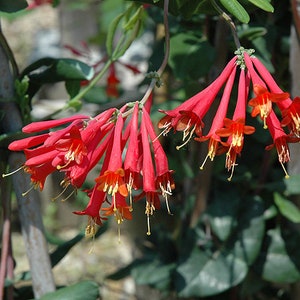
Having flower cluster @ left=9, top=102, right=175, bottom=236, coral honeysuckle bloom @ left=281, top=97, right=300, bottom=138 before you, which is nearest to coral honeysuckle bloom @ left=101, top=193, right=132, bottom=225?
flower cluster @ left=9, top=102, right=175, bottom=236

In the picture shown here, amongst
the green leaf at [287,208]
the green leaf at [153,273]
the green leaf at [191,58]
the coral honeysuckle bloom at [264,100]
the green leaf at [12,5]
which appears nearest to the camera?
the coral honeysuckle bloom at [264,100]

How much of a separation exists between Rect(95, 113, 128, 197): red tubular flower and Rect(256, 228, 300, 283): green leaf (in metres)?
0.67

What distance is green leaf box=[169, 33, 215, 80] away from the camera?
3.88 feet

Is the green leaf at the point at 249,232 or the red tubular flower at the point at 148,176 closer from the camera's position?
the red tubular flower at the point at 148,176

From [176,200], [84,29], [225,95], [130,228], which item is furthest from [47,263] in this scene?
[84,29]

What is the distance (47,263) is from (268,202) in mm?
532

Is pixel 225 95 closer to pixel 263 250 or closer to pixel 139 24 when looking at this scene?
pixel 139 24

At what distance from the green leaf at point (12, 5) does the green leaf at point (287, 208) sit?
643 mm

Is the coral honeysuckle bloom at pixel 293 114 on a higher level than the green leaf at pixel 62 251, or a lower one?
higher

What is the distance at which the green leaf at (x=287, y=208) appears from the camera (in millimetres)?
1292

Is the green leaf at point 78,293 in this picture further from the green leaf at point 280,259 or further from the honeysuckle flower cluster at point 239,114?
the green leaf at point 280,259

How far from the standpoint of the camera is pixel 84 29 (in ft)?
9.72

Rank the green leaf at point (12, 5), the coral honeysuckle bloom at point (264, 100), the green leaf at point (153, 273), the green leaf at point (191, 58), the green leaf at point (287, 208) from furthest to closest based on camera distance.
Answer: the green leaf at point (153, 273)
the green leaf at point (287, 208)
the green leaf at point (191, 58)
the green leaf at point (12, 5)
the coral honeysuckle bloom at point (264, 100)

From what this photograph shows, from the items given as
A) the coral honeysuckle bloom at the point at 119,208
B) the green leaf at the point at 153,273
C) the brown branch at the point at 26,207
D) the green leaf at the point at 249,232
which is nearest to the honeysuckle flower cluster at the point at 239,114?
the coral honeysuckle bloom at the point at 119,208
